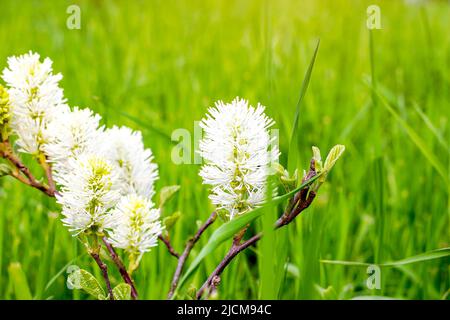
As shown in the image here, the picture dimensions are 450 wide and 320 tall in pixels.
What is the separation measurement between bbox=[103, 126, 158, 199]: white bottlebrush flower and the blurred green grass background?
14 cm

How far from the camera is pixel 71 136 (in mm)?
629

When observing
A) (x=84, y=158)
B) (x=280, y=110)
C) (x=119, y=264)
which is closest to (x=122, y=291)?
(x=119, y=264)

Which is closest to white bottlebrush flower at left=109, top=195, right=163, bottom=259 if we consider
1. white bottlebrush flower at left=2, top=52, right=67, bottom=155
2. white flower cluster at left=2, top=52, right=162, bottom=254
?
white flower cluster at left=2, top=52, right=162, bottom=254

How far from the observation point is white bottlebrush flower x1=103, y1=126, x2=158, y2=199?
0.67 meters

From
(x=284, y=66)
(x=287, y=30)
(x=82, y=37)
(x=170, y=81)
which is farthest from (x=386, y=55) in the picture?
(x=82, y=37)

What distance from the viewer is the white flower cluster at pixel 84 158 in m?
0.58

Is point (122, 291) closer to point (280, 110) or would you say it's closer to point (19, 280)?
point (19, 280)

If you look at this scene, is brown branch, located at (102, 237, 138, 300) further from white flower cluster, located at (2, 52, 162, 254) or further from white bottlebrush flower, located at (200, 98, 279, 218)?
white bottlebrush flower, located at (200, 98, 279, 218)

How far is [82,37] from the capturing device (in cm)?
271

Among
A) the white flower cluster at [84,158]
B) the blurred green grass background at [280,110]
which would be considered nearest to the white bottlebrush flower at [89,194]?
the white flower cluster at [84,158]

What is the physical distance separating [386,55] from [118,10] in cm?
→ 155
